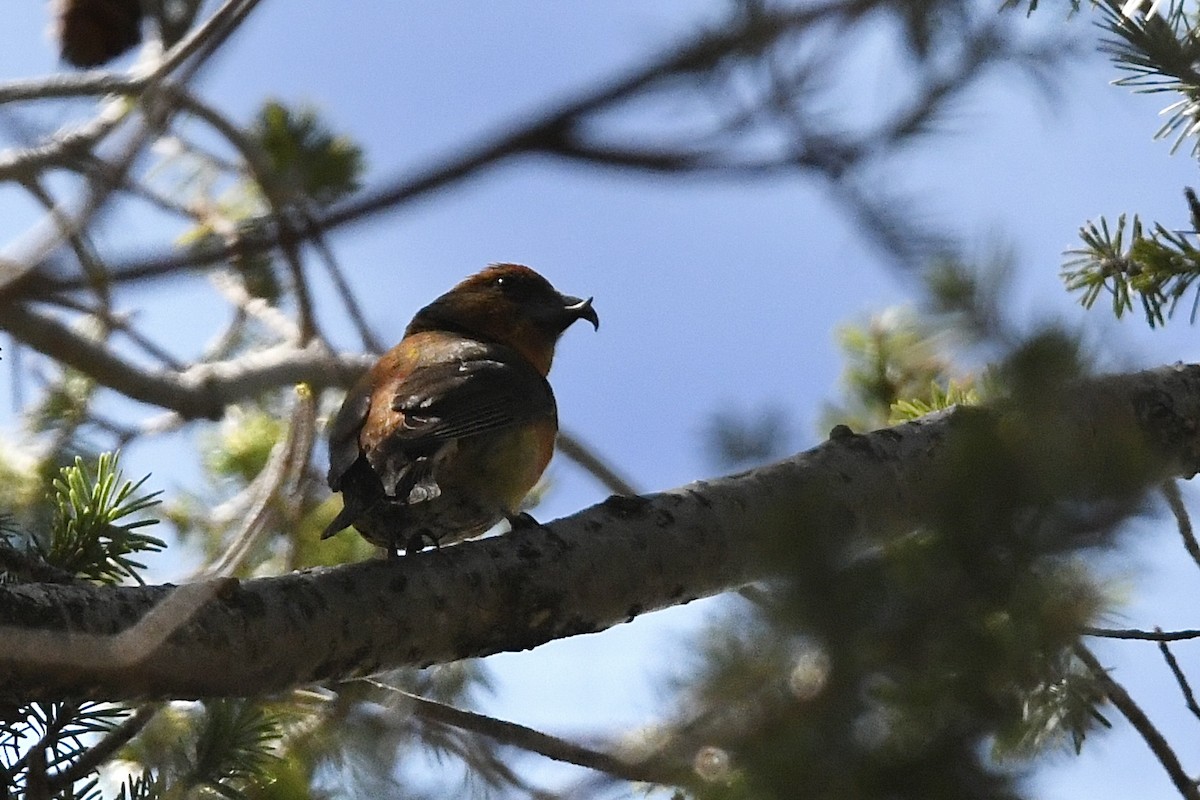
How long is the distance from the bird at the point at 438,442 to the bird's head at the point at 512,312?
378mm

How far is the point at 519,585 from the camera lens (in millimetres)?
2932

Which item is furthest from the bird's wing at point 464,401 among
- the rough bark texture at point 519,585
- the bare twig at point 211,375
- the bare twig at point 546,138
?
the bare twig at point 546,138

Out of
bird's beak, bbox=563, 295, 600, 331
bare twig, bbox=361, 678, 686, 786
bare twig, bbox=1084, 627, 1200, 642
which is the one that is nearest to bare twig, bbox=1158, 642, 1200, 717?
bare twig, bbox=1084, 627, 1200, 642

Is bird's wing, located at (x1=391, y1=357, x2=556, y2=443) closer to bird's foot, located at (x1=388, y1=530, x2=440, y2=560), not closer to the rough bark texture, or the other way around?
bird's foot, located at (x1=388, y1=530, x2=440, y2=560)

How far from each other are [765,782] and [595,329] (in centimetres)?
370

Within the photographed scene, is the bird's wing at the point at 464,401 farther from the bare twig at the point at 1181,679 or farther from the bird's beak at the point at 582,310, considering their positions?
the bare twig at the point at 1181,679

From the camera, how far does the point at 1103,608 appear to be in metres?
1.83

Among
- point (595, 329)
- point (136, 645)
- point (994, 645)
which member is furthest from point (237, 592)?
point (595, 329)

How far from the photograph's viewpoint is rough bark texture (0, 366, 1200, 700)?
7.61ft

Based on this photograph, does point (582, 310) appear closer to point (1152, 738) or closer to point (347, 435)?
point (347, 435)

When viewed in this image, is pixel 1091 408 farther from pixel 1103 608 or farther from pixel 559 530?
pixel 559 530

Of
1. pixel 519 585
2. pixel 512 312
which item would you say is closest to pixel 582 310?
pixel 512 312

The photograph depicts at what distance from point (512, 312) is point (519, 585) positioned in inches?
97.5

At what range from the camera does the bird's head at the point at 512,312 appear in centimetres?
523
